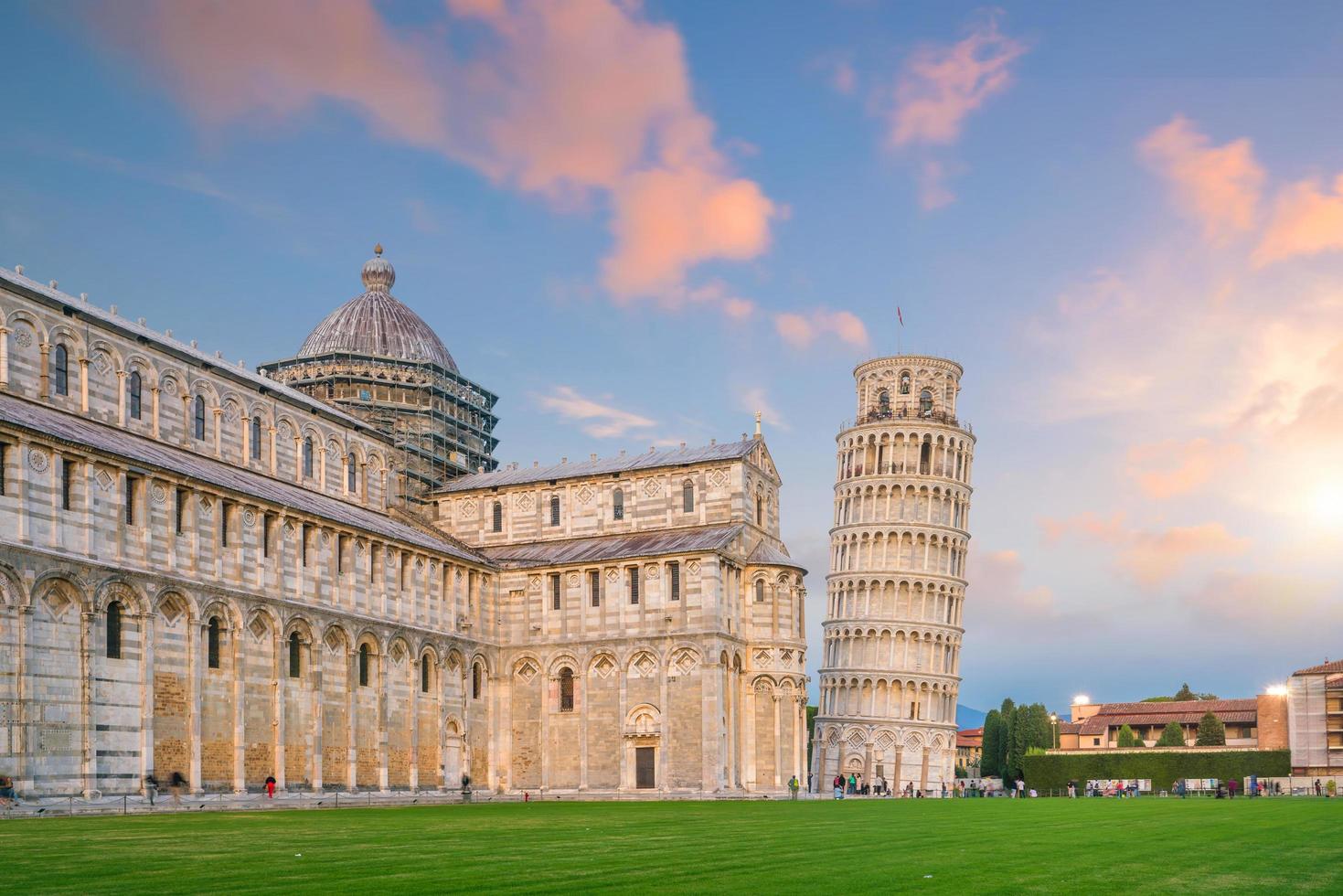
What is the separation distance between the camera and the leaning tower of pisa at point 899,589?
9956 centimetres

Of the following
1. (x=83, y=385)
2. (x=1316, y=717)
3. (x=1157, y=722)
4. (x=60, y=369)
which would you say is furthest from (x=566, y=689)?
(x=1157, y=722)

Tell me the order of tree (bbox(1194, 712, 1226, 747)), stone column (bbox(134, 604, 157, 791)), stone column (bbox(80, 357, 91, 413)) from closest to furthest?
1. stone column (bbox(134, 604, 157, 791))
2. stone column (bbox(80, 357, 91, 413))
3. tree (bbox(1194, 712, 1226, 747))

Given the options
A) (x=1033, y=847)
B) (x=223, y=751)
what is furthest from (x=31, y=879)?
(x=223, y=751)

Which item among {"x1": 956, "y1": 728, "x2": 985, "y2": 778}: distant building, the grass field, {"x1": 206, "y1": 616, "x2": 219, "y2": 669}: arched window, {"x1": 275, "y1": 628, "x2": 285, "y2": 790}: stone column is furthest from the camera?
{"x1": 956, "y1": 728, "x2": 985, "y2": 778}: distant building

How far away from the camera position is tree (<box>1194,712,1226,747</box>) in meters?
110

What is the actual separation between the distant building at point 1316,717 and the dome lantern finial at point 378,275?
2681 inches

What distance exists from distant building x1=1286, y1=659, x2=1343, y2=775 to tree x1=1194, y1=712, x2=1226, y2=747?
33.7 ft

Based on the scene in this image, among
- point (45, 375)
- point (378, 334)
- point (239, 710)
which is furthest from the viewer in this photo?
point (378, 334)

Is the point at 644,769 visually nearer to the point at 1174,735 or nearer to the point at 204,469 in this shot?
the point at 204,469

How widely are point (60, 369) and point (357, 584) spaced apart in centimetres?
1443

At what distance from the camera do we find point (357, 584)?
59.1m

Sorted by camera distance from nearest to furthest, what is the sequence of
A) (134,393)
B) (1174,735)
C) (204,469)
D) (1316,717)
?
(204,469) → (134,393) → (1316,717) → (1174,735)

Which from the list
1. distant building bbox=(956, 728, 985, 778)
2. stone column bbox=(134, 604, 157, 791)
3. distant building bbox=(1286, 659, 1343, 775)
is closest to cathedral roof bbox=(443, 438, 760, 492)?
stone column bbox=(134, 604, 157, 791)

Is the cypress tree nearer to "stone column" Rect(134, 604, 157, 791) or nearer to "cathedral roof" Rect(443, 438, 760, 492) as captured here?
"cathedral roof" Rect(443, 438, 760, 492)
